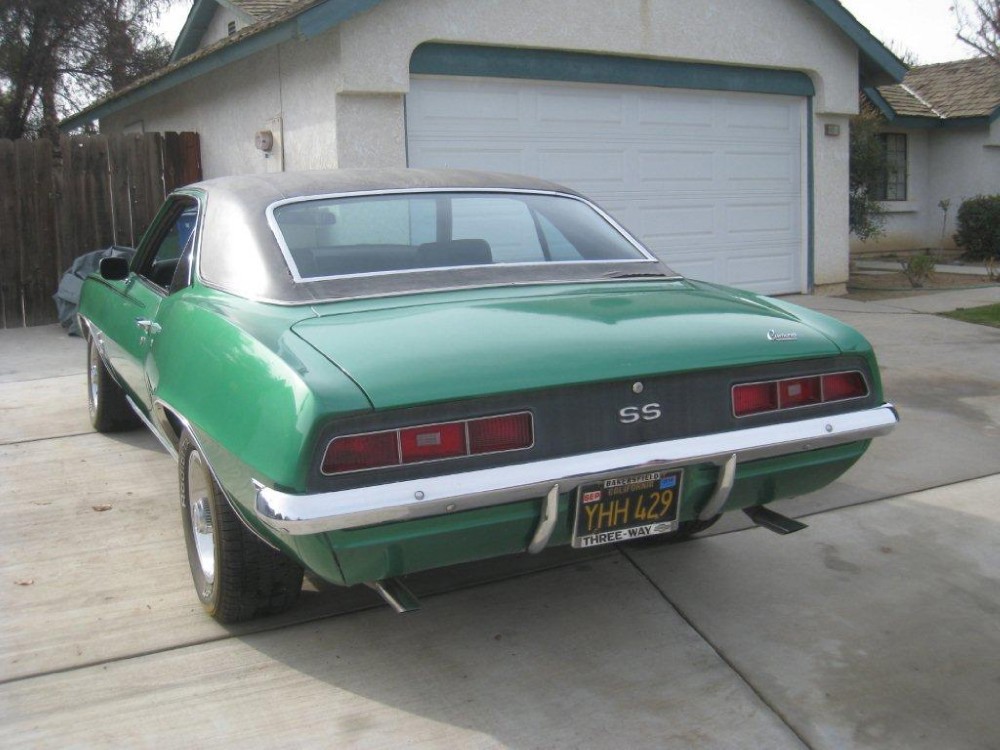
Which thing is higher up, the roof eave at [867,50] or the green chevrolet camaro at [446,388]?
the roof eave at [867,50]

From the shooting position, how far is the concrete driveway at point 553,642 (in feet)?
9.40


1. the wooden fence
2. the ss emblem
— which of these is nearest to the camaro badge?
the ss emblem

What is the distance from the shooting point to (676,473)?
2.98 m

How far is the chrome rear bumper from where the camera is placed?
2.58m

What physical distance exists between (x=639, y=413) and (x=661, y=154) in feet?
27.5

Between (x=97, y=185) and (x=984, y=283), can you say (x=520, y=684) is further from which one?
(x=984, y=283)

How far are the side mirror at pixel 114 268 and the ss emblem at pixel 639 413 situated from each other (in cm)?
302

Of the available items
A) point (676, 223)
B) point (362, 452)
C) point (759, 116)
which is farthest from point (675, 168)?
point (362, 452)

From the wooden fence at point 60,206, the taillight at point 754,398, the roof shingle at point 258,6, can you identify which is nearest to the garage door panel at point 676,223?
the wooden fence at point 60,206

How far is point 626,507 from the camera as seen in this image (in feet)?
9.73

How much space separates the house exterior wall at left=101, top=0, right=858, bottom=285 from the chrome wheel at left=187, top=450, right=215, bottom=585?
19.0ft

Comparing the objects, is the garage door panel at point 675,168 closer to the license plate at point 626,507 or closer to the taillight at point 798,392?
the taillight at point 798,392

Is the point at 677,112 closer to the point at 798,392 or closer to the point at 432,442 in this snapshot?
the point at 798,392

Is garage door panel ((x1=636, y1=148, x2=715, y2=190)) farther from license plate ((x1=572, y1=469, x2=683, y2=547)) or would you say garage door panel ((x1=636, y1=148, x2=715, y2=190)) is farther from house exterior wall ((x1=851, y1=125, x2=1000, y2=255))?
license plate ((x1=572, y1=469, x2=683, y2=547))
